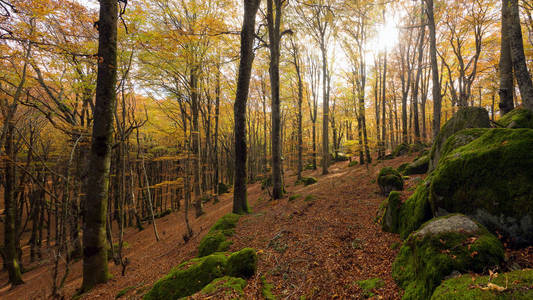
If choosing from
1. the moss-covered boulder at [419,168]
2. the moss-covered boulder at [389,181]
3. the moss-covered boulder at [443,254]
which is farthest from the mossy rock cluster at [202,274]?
the moss-covered boulder at [419,168]

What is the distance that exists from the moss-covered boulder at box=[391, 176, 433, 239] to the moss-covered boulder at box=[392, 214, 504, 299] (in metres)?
0.71

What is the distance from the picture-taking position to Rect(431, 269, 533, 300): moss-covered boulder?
1500mm

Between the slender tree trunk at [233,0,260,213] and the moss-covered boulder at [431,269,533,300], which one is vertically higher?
the slender tree trunk at [233,0,260,213]

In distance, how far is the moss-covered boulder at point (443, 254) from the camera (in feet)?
6.98

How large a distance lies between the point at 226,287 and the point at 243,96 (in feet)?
20.8

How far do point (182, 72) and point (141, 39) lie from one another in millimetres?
3472

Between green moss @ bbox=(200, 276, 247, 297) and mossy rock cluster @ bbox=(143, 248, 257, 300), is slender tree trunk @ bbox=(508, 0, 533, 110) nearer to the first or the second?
mossy rock cluster @ bbox=(143, 248, 257, 300)

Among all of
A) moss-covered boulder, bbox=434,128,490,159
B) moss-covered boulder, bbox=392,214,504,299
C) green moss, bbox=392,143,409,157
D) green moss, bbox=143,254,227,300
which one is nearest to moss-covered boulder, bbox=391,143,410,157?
green moss, bbox=392,143,409,157

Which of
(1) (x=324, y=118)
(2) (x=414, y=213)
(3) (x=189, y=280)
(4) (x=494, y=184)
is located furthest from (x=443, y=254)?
(1) (x=324, y=118)

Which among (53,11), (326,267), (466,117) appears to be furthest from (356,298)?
(53,11)

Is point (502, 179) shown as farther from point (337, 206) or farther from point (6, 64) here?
point (6, 64)

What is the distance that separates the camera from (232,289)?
9.54 ft

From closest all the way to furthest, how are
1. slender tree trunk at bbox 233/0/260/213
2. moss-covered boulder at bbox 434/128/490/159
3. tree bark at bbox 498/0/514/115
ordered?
moss-covered boulder at bbox 434/128/490/159 → tree bark at bbox 498/0/514/115 → slender tree trunk at bbox 233/0/260/213

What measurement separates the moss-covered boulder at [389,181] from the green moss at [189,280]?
5.87 m
